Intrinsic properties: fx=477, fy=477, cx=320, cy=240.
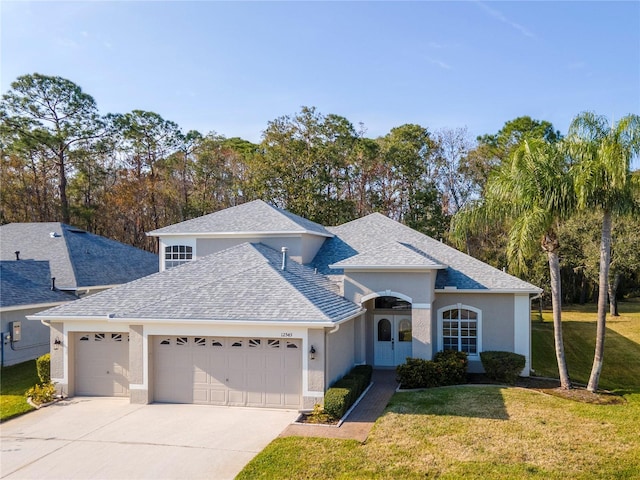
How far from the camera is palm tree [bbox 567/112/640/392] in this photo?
1390cm

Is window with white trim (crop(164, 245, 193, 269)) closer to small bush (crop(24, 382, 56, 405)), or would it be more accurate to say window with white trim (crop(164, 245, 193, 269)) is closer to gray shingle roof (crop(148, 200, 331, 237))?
gray shingle roof (crop(148, 200, 331, 237))

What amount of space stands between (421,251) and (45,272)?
58.8 ft

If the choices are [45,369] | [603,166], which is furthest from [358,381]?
[45,369]

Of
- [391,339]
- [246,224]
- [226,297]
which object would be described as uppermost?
[246,224]

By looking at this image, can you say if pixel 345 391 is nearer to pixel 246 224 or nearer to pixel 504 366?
pixel 504 366

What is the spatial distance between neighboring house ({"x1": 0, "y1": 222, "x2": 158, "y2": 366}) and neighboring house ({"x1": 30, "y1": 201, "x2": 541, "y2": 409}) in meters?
2.21

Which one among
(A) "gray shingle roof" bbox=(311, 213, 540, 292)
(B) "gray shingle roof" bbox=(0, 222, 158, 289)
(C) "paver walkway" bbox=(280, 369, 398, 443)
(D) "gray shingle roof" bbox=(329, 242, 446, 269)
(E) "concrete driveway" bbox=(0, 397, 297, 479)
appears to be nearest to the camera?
(E) "concrete driveway" bbox=(0, 397, 297, 479)

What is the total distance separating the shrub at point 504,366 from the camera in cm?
1636

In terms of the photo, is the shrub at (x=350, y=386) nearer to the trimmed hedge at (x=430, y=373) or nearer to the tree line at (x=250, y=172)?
the trimmed hedge at (x=430, y=373)

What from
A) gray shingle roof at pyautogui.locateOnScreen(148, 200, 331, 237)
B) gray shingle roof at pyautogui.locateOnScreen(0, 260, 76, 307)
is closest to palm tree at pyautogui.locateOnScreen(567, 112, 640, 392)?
gray shingle roof at pyautogui.locateOnScreen(148, 200, 331, 237)

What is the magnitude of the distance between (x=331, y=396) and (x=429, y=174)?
31620 mm

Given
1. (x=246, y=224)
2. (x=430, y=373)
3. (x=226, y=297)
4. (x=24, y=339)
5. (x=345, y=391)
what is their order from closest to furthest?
1. (x=345, y=391)
2. (x=226, y=297)
3. (x=430, y=373)
4. (x=24, y=339)
5. (x=246, y=224)

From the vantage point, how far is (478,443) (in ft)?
34.0

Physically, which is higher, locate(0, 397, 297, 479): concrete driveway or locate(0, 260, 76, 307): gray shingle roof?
locate(0, 260, 76, 307): gray shingle roof
